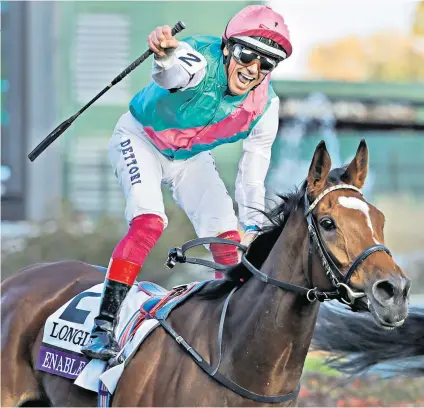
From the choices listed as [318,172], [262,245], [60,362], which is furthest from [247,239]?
[60,362]

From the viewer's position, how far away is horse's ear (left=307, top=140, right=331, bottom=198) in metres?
3.58

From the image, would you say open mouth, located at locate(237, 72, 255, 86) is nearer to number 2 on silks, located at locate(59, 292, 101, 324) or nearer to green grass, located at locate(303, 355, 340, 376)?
number 2 on silks, located at locate(59, 292, 101, 324)

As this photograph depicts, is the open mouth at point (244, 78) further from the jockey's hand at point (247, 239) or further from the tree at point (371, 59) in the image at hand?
the tree at point (371, 59)

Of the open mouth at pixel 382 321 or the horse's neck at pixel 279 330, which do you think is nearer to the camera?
the open mouth at pixel 382 321

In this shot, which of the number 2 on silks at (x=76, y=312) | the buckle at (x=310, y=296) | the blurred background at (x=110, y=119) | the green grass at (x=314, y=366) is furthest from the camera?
the blurred background at (x=110, y=119)

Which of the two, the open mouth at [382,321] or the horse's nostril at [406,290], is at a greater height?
the horse's nostril at [406,290]

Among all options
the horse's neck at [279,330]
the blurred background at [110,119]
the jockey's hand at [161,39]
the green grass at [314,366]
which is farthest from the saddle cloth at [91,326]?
the blurred background at [110,119]

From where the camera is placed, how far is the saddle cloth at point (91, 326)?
13.0 ft

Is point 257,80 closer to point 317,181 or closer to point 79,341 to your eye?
point 317,181

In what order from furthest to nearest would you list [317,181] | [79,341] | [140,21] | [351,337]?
[140,21], [351,337], [79,341], [317,181]

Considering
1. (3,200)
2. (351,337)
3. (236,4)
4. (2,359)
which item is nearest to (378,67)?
(236,4)

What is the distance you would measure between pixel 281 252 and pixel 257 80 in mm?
812

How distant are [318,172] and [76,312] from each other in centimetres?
143

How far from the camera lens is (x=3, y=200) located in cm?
1122
